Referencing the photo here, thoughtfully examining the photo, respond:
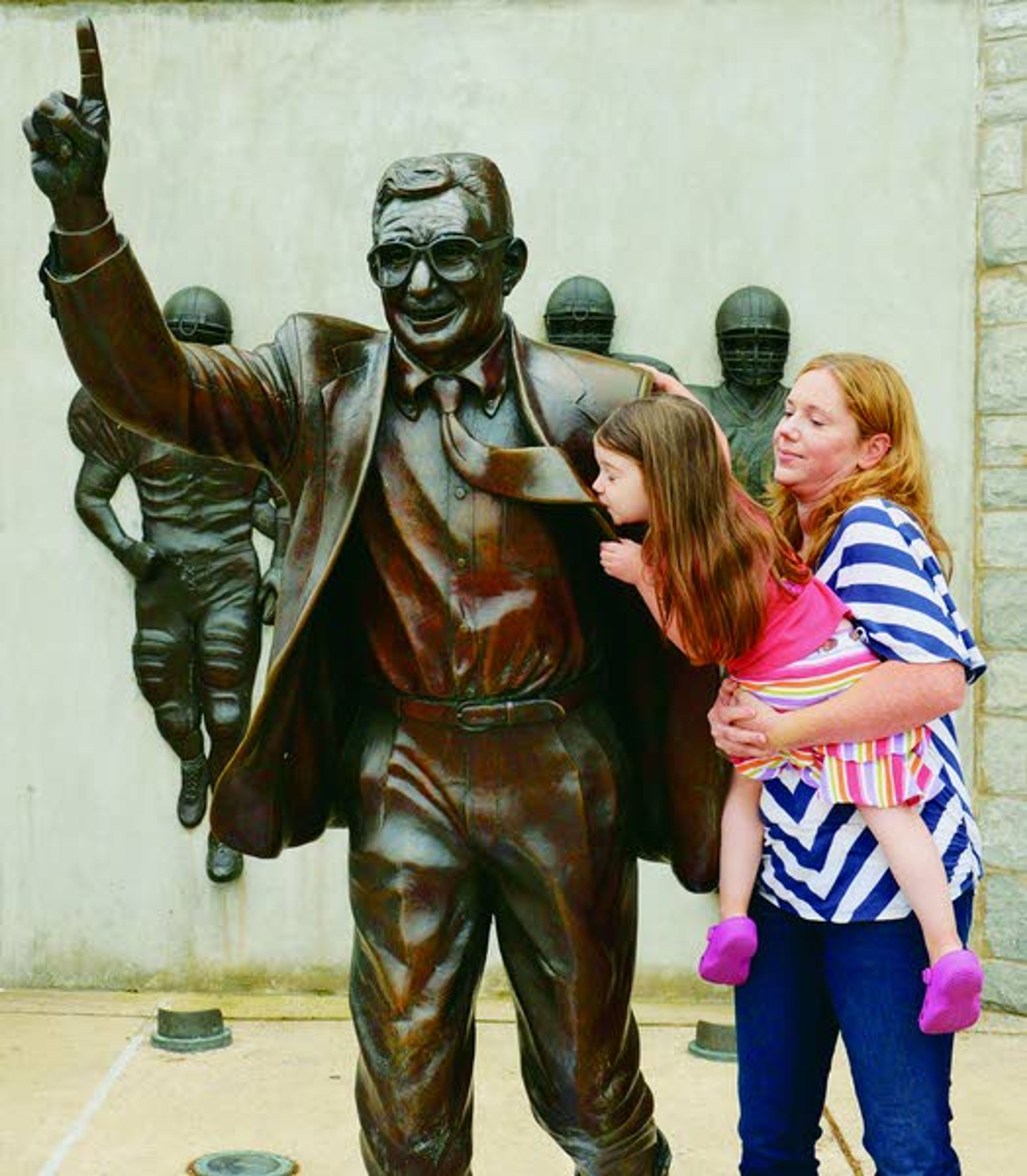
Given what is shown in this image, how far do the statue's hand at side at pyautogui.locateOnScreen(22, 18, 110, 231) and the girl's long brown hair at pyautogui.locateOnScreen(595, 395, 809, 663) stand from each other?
93cm

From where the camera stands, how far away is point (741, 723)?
2955mm

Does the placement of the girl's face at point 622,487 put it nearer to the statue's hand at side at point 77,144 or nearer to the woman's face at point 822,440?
the woman's face at point 822,440

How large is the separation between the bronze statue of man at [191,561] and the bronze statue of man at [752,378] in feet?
5.10

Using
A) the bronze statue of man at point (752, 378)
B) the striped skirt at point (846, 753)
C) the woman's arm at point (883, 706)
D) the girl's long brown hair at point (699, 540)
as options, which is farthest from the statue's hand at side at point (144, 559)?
the woman's arm at point (883, 706)

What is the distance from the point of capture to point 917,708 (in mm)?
2842

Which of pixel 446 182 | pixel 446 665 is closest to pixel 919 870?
pixel 446 665

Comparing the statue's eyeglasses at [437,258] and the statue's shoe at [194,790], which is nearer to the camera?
the statue's eyeglasses at [437,258]

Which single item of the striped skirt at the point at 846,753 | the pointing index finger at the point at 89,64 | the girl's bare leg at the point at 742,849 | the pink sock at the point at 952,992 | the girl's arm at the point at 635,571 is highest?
the pointing index finger at the point at 89,64

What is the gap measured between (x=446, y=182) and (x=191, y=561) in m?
3.25

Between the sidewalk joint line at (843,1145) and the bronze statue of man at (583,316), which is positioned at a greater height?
the bronze statue of man at (583,316)

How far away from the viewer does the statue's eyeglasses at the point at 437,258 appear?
10.0 ft

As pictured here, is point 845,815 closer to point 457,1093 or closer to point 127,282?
point 457,1093

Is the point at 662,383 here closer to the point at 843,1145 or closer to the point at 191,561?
the point at 843,1145

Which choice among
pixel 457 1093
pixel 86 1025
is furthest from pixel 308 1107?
pixel 457 1093
